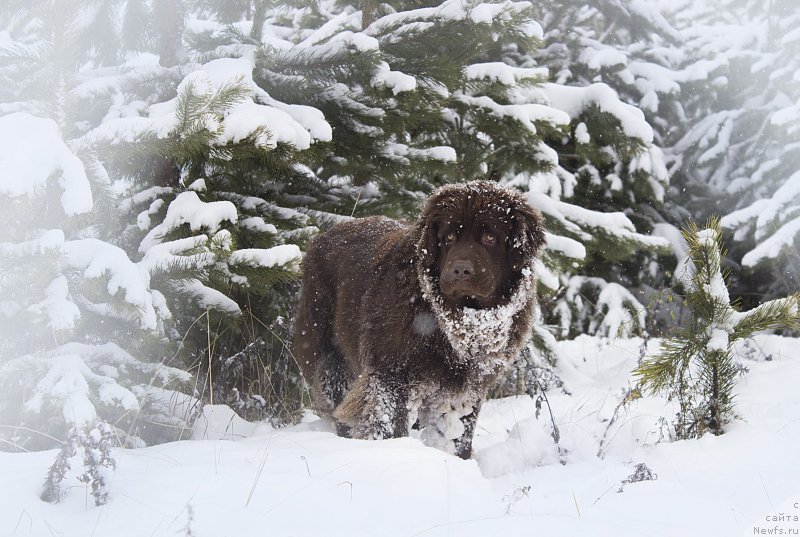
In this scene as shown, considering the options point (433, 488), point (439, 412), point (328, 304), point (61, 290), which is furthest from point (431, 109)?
point (433, 488)

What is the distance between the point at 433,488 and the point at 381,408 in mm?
1252

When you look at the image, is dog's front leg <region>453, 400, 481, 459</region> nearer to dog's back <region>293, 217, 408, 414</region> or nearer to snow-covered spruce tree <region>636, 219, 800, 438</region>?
dog's back <region>293, 217, 408, 414</region>

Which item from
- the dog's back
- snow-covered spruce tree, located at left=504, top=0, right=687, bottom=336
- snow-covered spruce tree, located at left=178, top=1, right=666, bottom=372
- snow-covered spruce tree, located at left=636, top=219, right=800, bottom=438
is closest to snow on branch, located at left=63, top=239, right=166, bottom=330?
the dog's back

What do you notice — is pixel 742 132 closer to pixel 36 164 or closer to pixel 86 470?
pixel 36 164

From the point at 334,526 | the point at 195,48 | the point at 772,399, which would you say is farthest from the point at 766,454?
the point at 195,48

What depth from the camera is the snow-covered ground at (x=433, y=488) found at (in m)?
2.22

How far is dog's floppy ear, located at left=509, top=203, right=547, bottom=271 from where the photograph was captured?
3928mm

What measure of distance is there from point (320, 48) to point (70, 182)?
2774 mm

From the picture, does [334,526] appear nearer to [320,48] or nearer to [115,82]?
[115,82]

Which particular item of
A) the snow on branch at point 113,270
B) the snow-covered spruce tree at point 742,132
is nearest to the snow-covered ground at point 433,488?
the snow on branch at point 113,270

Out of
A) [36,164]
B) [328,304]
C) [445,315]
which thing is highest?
[36,164]

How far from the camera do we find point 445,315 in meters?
3.79

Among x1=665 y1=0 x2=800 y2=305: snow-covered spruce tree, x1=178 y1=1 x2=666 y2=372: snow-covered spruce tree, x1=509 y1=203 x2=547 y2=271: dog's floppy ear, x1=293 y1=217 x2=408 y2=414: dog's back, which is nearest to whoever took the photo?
x1=509 y1=203 x2=547 y2=271: dog's floppy ear

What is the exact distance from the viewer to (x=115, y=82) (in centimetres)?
438
